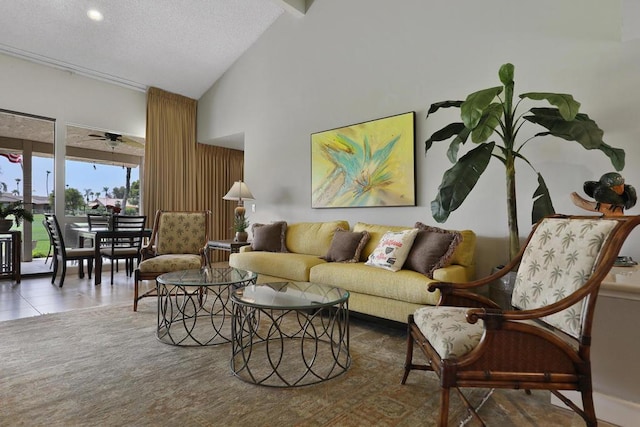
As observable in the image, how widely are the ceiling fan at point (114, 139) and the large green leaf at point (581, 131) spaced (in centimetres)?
621

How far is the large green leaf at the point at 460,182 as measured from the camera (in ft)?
7.95

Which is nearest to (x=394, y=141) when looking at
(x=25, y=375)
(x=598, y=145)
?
(x=598, y=145)

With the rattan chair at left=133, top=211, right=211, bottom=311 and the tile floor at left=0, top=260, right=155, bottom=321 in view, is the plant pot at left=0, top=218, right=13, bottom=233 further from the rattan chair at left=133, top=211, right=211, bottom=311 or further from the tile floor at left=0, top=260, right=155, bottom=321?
the rattan chair at left=133, top=211, right=211, bottom=311

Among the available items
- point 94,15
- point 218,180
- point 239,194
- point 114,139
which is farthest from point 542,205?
point 114,139

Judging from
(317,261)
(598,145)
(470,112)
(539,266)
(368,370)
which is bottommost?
(368,370)

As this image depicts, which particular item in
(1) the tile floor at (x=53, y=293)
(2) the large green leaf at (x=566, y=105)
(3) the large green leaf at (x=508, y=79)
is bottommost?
(1) the tile floor at (x=53, y=293)

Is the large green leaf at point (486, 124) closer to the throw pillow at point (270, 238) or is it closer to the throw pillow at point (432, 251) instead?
the throw pillow at point (432, 251)

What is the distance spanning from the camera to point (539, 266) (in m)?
1.75

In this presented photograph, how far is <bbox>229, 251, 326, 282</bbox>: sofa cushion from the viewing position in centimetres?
353

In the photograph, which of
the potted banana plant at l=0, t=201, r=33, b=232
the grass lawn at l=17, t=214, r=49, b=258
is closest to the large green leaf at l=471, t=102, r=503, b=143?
the potted banana plant at l=0, t=201, r=33, b=232

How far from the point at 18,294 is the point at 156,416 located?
146 inches

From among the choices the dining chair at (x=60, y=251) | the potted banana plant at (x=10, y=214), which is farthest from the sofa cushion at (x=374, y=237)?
the potted banana plant at (x=10, y=214)

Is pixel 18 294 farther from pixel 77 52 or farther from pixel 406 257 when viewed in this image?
pixel 406 257

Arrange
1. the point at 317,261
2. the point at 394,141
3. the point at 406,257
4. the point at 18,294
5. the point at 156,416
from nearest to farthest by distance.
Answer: the point at 156,416 → the point at 406,257 → the point at 317,261 → the point at 394,141 → the point at 18,294
